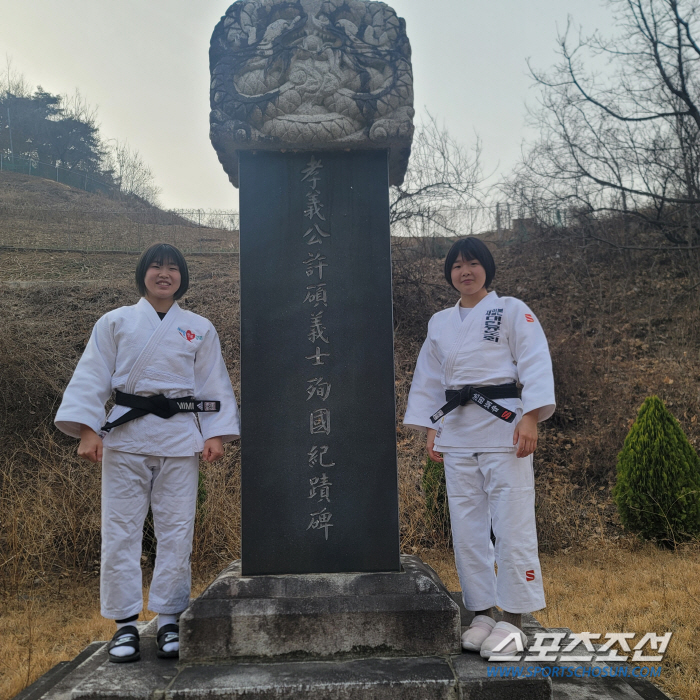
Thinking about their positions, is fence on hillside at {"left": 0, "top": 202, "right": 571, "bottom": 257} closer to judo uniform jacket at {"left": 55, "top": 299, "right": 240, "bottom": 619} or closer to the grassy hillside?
the grassy hillside

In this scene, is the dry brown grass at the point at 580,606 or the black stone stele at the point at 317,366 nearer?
the black stone stele at the point at 317,366

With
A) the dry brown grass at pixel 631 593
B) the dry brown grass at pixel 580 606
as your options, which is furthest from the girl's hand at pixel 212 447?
the dry brown grass at pixel 631 593

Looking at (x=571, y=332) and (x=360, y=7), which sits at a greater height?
(x=360, y=7)

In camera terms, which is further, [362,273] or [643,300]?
[643,300]

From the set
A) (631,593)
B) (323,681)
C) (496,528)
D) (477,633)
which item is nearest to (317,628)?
(323,681)

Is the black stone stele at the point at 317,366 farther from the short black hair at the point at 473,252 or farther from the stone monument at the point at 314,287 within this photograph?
the short black hair at the point at 473,252

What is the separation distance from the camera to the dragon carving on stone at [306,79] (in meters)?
2.71

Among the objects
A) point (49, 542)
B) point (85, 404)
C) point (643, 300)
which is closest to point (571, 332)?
point (643, 300)

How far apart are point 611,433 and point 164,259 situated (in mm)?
7349

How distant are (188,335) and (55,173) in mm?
20908

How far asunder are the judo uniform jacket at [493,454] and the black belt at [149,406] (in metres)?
1.14

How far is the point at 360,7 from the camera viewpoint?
2.79m

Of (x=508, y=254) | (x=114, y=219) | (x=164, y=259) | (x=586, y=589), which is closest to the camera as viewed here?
(x=164, y=259)

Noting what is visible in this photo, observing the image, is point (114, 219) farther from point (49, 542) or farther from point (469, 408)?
point (469, 408)
